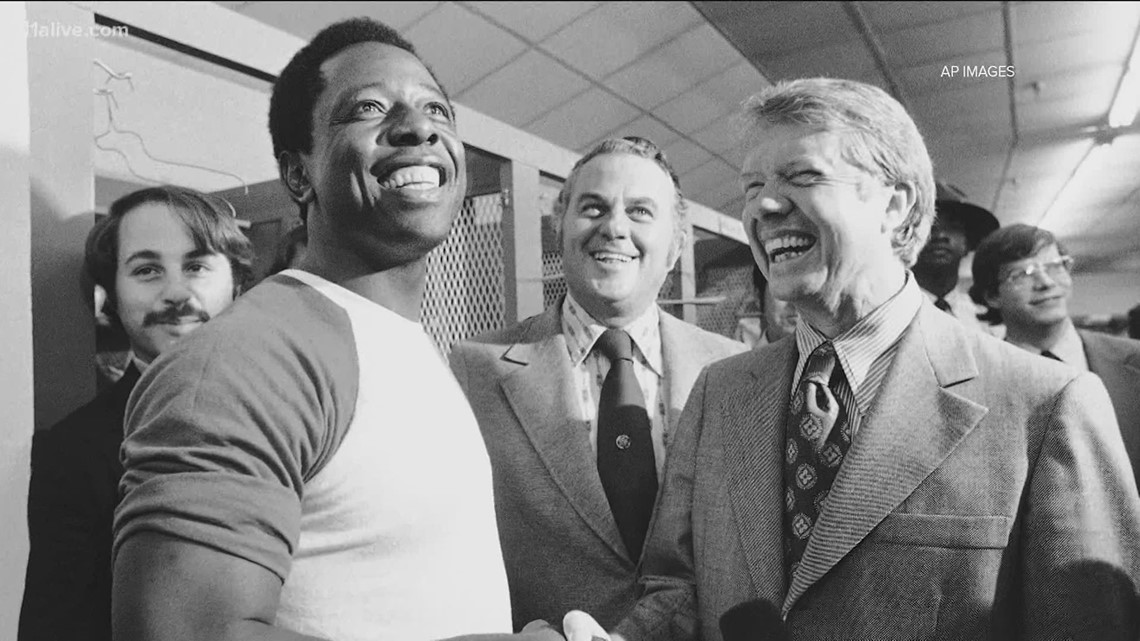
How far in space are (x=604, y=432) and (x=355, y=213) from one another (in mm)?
902

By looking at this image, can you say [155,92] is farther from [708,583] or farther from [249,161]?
[708,583]

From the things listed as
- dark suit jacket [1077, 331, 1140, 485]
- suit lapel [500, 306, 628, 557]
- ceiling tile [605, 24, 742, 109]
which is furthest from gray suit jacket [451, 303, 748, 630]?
ceiling tile [605, 24, 742, 109]

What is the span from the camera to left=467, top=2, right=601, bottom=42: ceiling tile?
6.91m

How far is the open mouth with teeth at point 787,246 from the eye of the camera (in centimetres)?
152

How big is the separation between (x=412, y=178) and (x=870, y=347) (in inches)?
33.6

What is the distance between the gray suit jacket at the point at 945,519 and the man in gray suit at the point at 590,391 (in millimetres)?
236

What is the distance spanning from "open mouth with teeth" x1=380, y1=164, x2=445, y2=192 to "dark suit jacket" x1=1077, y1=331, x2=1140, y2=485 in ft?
7.42

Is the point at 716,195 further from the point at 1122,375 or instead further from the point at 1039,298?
the point at 1122,375

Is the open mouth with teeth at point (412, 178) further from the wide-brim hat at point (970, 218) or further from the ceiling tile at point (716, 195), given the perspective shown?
the ceiling tile at point (716, 195)

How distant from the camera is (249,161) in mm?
4410

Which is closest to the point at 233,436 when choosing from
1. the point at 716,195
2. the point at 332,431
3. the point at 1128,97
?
the point at 332,431

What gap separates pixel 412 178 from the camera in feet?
3.76

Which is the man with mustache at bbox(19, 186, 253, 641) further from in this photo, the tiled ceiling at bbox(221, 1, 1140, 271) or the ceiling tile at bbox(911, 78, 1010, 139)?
the ceiling tile at bbox(911, 78, 1010, 139)

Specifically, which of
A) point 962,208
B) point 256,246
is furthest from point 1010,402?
point 962,208
